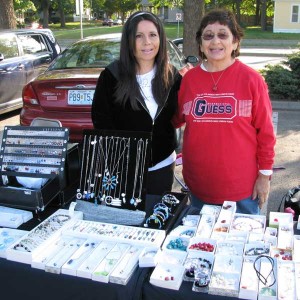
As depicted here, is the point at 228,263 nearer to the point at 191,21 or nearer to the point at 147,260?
the point at 147,260

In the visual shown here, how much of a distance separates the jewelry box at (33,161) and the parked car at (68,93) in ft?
7.39

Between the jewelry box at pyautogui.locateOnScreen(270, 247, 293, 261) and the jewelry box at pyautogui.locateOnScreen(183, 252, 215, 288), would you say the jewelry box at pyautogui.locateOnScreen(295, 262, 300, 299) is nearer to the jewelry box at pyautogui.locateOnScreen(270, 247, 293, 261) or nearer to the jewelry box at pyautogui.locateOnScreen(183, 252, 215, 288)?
the jewelry box at pyautogui.locateOnScreen(270, 247, 293, 261)

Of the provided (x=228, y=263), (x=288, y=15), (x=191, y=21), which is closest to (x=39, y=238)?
(x=228, y=263)

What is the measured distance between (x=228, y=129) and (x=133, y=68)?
65cm

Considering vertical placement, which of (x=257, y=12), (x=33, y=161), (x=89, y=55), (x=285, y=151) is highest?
(x=257, y=12)

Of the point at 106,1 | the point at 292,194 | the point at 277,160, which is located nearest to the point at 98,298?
the point at 292,194

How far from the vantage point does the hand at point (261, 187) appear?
7.42 feet

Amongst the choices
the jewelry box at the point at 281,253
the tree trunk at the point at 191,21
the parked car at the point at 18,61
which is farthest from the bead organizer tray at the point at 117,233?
the tree trunk at the point at 191,21

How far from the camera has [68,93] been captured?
4668 mm

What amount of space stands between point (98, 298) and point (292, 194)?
1.94 m

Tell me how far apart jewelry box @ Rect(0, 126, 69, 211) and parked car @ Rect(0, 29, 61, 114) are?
17.6 feet

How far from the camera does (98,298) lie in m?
1.56

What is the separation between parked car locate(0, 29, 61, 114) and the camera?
738 centimetres

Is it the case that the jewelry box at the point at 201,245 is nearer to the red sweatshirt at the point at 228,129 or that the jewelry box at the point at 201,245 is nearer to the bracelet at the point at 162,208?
the bracelet at the point at 162,208
